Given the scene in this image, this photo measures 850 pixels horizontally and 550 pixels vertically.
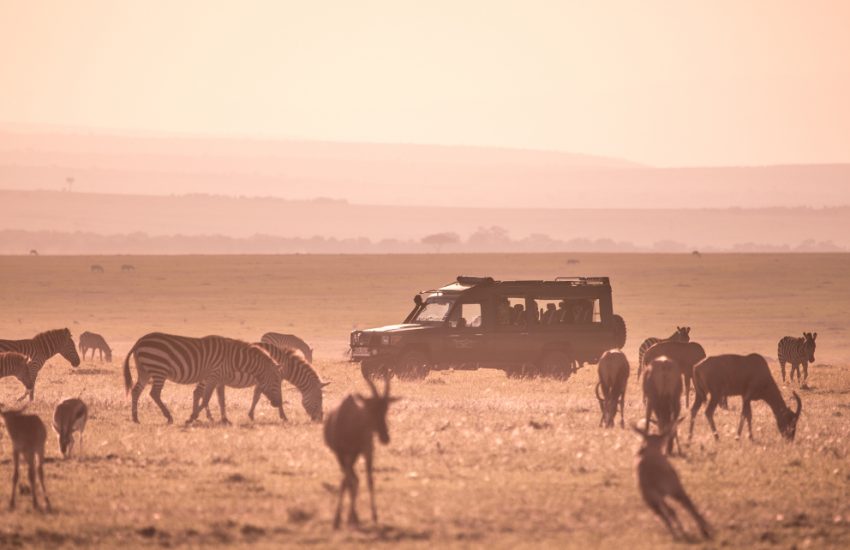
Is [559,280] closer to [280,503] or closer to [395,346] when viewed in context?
[395,346]

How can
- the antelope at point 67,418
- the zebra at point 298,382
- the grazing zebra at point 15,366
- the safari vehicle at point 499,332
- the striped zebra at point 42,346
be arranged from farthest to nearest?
the safari vehicle at point 499,332
the striped zebra at point 42,346
the grazing zebra at point 15,366
the zebra at point 298,382
the antelope at point 67,418

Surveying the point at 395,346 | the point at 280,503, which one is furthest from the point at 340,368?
the point at 280,503

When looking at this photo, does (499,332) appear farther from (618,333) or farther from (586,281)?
(618,333)

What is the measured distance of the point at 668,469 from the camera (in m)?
14.4

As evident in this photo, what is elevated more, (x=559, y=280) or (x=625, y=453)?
(x=559, y=280)

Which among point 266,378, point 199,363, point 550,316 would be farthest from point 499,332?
point 199,363

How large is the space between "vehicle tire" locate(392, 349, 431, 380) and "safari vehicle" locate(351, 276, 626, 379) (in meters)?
0.02

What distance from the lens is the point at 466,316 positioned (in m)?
35.0

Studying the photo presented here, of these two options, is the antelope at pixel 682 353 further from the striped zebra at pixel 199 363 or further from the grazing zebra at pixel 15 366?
the grazing zebra at pixel 15 366

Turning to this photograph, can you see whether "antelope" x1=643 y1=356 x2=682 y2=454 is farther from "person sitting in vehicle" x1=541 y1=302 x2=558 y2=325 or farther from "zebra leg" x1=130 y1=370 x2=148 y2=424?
"person sitting in vehicle" x1=541 y1=302 x2=558 y2=325

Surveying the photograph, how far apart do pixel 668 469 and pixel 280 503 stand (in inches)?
181

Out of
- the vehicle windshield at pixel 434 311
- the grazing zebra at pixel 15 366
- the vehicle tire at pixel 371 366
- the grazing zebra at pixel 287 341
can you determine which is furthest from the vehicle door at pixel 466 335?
the grazing zebra at pixel 15 366

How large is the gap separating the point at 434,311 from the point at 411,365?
182cm

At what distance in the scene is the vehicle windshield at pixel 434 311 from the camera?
35.2 metres
